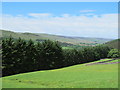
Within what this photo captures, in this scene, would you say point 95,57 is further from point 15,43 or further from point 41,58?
point 15,43

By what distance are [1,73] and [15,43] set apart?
1170cm

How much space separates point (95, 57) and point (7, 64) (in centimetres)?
9377

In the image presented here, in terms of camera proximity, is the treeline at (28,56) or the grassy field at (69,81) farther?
the treeline at (28,56)

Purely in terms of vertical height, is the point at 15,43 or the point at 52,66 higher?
the point at 15,43

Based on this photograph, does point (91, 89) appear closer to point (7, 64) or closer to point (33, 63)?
point (7, 64)

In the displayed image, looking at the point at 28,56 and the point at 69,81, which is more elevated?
the point at 28,56

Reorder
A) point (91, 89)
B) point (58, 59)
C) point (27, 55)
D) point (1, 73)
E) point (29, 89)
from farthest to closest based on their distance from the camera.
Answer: point (58, 59) < point (27, 55) < point (1, 73) < point (29, 89) < point (91, 89)

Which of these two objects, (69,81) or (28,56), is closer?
(69,81)

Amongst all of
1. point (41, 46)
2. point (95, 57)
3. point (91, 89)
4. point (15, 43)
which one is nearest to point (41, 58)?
point (41, 46)

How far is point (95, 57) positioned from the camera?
438 feet

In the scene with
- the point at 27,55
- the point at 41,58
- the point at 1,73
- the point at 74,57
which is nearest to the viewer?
the point at 1,73

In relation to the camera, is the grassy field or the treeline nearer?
the grassy field

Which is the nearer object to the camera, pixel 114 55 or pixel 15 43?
pixel 15 43

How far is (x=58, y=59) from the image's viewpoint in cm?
7556
